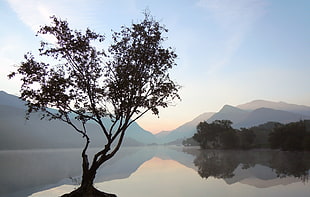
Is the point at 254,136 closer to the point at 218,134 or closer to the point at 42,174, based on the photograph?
the point at 218,134

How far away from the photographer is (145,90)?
63.0 feet

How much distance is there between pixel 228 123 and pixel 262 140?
2645cm

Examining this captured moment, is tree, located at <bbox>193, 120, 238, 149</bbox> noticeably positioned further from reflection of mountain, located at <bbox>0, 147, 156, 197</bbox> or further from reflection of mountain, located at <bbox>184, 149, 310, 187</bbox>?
reflection of mountain, located at <bbox>0, 147, 156, 197</bbox>

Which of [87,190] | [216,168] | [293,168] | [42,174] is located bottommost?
[42,174]

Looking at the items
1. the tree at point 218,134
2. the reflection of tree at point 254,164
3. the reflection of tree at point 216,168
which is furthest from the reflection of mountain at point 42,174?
the tree at point 218,134

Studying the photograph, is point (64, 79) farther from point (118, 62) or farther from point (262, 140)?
point (262, 140)

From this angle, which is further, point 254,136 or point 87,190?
point 254,136

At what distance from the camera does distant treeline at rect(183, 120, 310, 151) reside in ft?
295

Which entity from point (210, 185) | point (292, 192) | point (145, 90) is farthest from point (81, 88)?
point (292, 192)

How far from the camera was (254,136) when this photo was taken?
12419 cm

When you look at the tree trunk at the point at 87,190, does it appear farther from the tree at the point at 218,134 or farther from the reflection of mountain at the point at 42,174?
the tree at the point at 218,134

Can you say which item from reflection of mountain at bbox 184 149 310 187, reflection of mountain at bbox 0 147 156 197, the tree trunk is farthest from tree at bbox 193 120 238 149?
the tree trunk

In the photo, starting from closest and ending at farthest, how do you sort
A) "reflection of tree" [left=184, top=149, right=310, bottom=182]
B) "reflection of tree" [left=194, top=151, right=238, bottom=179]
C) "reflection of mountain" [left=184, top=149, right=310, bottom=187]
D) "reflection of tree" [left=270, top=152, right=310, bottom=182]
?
"reflection of mountain" [left=184, top=149, right=310, bottom=187] → "reflection of tree" [left=270, top=152, right=310, bottom=182] → "reflection of tree" [left=184, top=149, right=310, bottom=182] → "reflection of tree" [left=194, top=151, right=238, bottom=179]

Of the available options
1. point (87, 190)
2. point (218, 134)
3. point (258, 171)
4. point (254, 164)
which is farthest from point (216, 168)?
point (218, 134)
